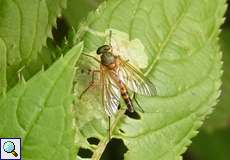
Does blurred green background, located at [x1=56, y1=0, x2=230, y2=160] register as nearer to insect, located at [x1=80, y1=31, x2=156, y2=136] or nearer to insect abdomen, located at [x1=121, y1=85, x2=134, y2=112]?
insect, located at [x1=80, y1=31, x2=156, y2=136]

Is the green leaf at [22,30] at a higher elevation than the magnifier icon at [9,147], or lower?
higher

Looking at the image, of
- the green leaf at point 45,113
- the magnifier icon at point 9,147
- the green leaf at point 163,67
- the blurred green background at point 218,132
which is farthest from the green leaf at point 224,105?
the green leaf at point 45,113

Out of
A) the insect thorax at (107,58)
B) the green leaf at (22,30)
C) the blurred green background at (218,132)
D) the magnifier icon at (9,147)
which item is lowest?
the blurred green background at (218,132)

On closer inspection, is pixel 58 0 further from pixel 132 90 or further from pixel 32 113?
pixel 32 113

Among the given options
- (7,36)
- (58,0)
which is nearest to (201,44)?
(58,0)

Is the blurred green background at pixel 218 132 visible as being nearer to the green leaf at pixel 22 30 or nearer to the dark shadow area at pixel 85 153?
the dark shadow area at pixel 85 153

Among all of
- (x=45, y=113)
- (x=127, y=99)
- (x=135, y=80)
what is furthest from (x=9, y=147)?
(x=135, y=80)

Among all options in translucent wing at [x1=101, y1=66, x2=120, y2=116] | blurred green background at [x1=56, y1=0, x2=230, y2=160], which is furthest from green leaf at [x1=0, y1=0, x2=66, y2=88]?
blurred green background at [x1=56, y1=0, x2=230, y2=160]
